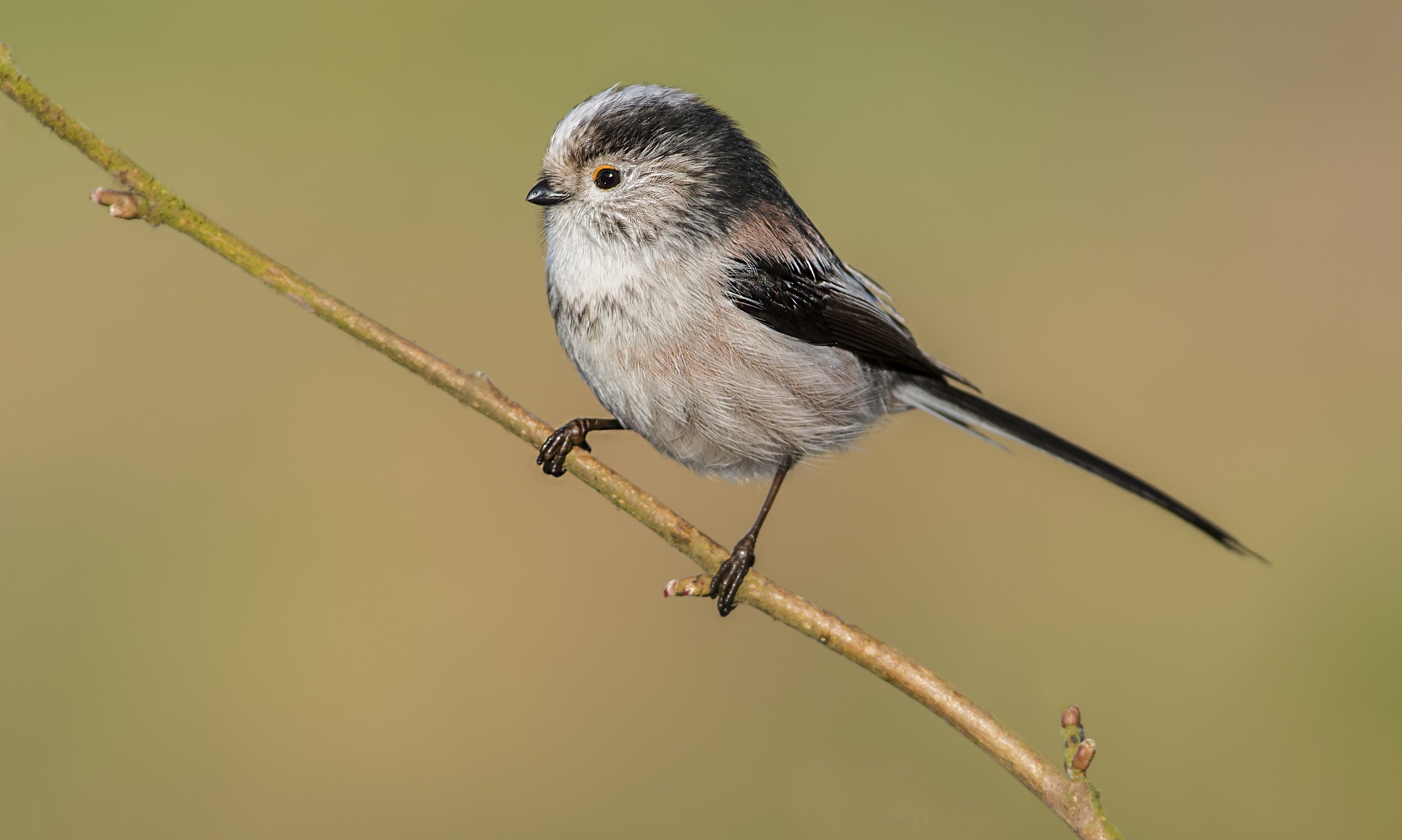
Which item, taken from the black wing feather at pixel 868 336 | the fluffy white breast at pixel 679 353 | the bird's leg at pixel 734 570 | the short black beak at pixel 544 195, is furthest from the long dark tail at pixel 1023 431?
the short black beak at pixel 544 195

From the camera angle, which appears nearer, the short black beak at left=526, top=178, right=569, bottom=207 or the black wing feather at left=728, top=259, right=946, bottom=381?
the short black beak at left=526, top=178, right=569, bottom=207

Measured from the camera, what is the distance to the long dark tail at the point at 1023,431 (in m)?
1.89

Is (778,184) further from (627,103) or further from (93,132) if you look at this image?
(93,132)

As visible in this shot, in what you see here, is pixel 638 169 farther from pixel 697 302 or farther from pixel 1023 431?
pixel 1023 431

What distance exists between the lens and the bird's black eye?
6.27 feet

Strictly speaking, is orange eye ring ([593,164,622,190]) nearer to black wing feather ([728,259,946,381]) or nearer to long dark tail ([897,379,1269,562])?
black wing feather ([728,259,946,381])

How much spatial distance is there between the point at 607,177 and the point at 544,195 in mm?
121

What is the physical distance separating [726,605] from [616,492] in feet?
1.33

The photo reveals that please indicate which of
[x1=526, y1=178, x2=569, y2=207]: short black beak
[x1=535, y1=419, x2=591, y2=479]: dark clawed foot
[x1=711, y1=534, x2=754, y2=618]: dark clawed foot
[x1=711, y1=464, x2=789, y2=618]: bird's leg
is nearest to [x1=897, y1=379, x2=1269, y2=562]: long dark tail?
[x1=711, y1=464, x2=789, y2=618]: bird's leg

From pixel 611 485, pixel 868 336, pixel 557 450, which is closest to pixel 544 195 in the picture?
pixel 557 450

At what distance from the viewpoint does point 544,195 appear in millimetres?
1894

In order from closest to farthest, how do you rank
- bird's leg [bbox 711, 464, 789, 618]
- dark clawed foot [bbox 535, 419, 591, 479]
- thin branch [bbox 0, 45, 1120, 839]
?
thin branch [bbox 0, 45, 1120, 839], bird's leg [bbox 711, 464, 789, 618], dark clawed foot [bbox 535, 419, 591, 479]

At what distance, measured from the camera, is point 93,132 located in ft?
4.33

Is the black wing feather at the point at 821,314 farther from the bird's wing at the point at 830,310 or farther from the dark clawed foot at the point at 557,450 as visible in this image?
the dark clawed foot at the point at 557,450
